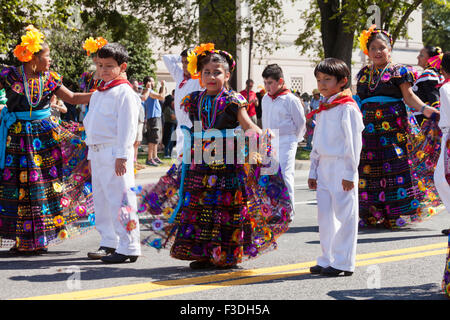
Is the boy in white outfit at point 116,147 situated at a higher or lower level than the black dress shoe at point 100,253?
higher

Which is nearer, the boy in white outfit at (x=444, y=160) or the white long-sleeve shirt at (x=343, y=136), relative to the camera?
the boy in white outfit at (x=444, y=160)

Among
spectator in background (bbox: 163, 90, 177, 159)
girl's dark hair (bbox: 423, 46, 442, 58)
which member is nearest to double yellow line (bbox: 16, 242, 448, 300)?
girl's dark hair (bbox: 423, 46, 442, 58)

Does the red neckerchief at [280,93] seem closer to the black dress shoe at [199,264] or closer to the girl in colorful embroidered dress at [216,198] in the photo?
the girl in colorful embroidered dress at [216,198]

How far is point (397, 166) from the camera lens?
8344 mm

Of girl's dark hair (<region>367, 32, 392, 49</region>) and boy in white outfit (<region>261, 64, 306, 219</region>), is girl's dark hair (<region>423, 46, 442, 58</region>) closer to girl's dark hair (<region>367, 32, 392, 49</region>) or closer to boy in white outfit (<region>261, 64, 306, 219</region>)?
girl's dark hair (<region>367, 32, 392, 49</region>)

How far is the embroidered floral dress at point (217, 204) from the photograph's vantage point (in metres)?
5.88

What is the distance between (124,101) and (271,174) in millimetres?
1460

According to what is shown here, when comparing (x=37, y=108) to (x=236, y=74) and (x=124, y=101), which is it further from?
(x=236, y=74)

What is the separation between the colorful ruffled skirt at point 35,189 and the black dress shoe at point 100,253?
0.55 m

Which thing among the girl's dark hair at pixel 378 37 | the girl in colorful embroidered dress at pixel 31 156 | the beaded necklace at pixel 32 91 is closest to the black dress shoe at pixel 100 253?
the girl in colorful embroidered dress at pixel 31 156

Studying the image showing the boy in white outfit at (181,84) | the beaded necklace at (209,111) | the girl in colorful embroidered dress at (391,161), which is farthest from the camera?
the boy in white outfit at (181,84)

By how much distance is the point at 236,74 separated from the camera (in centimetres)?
1986

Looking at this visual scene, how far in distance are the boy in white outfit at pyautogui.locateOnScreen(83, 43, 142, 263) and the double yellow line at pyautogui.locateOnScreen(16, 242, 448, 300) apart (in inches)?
39.8

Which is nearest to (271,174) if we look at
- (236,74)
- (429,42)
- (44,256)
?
(44,256)
